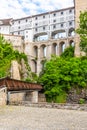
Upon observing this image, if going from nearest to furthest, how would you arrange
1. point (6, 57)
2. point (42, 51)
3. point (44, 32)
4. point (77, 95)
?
1. point (77, 95)
2. point (6, 57)
3. point (42, 51)
4. point (44, 32)

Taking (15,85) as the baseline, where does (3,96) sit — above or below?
below

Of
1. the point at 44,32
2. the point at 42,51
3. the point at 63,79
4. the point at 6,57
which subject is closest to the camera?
the point at 63,79

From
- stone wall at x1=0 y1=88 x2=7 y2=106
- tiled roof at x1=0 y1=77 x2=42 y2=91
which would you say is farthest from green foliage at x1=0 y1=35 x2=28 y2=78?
stone wall at x1=0 y1=88 x2=7 y2=106

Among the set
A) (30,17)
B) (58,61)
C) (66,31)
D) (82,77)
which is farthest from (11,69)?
(30,17)

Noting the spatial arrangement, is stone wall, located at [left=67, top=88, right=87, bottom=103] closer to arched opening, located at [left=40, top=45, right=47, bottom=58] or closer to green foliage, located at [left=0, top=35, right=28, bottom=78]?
green foliage, located at [left=0, top=35, right=28, bottom=78]

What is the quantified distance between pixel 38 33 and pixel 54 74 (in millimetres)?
55173

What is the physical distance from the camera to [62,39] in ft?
228

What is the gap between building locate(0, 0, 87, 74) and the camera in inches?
2779

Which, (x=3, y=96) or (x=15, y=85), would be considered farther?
(x=15, y=85)

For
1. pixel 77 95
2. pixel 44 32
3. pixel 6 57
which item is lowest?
pixel 77 95

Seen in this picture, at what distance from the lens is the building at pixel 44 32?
70.6 meters

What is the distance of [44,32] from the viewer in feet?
296

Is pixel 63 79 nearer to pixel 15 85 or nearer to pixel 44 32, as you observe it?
pixel 15 85

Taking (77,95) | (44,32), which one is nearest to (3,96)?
(77,95)
